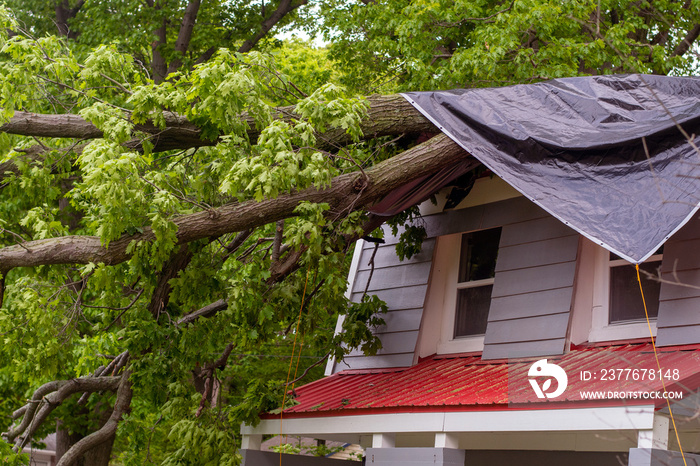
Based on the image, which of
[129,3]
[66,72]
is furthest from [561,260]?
[129,3]

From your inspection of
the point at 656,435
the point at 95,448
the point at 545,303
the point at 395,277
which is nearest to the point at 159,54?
the point at 95,448

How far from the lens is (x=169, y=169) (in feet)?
25.9

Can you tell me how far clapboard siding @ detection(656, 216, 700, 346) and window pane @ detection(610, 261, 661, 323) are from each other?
37 centimetres

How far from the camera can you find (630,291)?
7.05 m

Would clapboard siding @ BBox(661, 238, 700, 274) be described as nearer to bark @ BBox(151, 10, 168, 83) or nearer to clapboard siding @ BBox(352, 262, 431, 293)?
clapboard siding @ BBox(352, 262, 431, 293)

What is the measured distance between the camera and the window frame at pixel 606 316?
22.2ft

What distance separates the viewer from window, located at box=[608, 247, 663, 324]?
22.4ft

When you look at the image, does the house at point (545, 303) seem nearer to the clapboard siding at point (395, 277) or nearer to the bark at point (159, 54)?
the clapboard siding at point (395, 277)

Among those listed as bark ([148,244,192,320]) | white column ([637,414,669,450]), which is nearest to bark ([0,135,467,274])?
bark ([148,244,192,320])

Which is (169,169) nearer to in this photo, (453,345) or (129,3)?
(453,345)

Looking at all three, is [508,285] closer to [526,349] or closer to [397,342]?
[526,349]

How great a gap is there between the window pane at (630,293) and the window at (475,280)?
133 cm

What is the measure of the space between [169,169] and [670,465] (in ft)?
17.3

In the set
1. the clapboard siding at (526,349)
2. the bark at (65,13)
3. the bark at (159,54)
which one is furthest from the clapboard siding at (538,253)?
the bark at (65,13)
